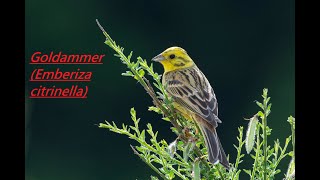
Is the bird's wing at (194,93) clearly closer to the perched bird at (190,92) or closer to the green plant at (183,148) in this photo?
the perched bird at (190,92)

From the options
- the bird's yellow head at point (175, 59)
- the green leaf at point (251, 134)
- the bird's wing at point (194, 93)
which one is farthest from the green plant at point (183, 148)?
the bird's yellow head at point (175, 59)

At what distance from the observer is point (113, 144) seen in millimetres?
4777

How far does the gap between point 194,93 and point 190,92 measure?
1cm

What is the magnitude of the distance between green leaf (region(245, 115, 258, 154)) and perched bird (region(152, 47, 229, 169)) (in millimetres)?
185

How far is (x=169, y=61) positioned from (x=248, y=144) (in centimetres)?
96

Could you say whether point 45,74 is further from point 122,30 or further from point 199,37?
→ point 122,30

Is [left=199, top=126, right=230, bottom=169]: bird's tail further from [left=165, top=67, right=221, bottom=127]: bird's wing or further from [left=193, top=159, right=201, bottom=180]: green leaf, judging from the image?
[left=165, top=67, right=221, bottom=127]: bird's wing

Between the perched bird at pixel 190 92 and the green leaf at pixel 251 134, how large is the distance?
19cm

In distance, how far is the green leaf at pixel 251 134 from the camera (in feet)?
4.38

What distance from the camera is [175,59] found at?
2270mm

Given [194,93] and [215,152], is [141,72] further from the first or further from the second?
[194,93]

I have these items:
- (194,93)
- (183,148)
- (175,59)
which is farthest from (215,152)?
(175,59)
